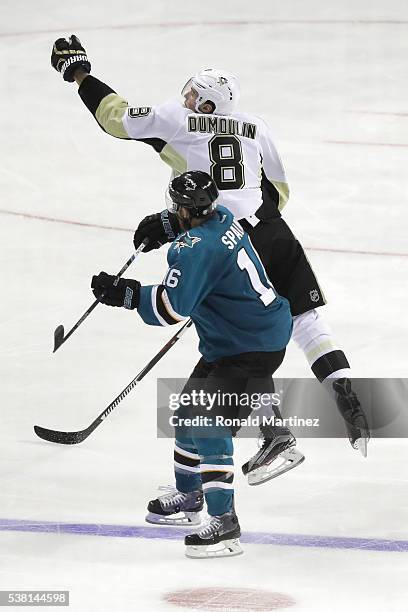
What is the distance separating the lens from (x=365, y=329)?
5.95 m

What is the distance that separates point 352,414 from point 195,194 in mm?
943

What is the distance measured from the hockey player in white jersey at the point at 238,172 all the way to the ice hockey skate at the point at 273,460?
22cm

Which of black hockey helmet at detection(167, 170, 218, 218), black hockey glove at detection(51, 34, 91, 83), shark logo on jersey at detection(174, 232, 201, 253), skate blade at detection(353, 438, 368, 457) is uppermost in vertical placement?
black hockey glove at detection(51, 34, 91, 83)

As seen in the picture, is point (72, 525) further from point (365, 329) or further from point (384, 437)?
point (365, 329)

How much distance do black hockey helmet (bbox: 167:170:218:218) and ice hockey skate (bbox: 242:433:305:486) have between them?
80cm

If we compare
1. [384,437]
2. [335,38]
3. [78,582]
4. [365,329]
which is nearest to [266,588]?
[78,582]

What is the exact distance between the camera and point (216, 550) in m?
4.21

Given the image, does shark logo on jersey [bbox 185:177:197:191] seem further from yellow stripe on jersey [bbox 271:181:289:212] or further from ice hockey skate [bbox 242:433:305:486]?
ice hockey skate [bbox 242:433:305:486]

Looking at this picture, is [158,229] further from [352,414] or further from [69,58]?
[352,414]

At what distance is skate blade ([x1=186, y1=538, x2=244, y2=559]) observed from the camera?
13.8 feet

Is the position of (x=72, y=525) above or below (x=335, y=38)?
below

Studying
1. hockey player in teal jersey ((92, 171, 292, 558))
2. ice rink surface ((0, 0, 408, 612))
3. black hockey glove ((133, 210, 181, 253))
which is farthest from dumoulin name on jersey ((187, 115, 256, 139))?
ice rink surface ((0, 0, 408, 612))

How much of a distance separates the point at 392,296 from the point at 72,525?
2267mm

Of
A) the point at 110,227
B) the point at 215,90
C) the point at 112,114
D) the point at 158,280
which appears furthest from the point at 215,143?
the point at 110,227
